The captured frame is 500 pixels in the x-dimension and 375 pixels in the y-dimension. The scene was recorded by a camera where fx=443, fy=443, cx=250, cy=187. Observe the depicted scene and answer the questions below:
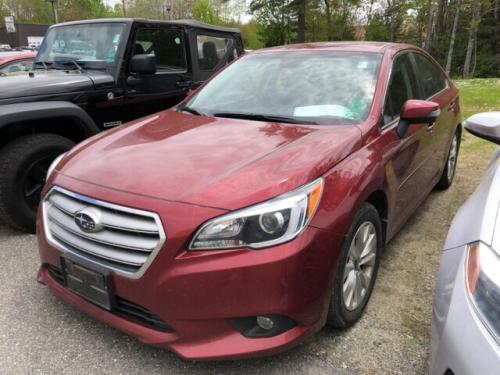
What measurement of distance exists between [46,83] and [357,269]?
324 cm

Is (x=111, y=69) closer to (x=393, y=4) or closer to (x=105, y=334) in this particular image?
(x=105, y=334)

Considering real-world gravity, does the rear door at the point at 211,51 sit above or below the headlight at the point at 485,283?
above

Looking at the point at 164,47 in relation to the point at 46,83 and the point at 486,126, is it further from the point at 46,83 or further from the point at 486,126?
the point at 486,126

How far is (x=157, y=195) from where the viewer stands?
2.02 meters

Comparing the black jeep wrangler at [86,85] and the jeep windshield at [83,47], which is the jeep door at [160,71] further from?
the jeep windshield at [83,47]

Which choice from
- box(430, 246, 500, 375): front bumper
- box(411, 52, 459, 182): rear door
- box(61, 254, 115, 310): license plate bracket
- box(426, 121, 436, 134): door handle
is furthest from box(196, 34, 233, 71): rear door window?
box(430, 246, 500, 375): front bumper

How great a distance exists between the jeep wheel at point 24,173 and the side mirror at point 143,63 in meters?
1.08

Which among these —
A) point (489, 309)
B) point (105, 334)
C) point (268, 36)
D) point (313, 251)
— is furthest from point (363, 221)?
point (268, 36)

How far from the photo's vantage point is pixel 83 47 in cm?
480

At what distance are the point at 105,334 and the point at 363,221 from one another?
154 centimetres

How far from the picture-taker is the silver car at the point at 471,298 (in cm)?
134

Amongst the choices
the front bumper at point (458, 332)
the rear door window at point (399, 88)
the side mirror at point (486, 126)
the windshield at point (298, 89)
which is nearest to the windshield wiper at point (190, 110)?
the windshield at point (298, 89)

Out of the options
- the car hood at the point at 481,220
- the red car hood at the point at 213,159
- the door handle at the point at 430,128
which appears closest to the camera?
the car hood at the point at 481,220

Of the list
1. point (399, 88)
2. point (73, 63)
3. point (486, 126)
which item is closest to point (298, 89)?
point (399, 88)
